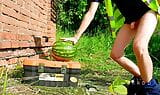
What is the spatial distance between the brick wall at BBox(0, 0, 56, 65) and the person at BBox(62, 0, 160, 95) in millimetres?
1996

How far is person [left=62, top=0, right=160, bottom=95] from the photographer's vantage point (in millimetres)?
3670

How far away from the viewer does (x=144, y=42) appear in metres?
3.66

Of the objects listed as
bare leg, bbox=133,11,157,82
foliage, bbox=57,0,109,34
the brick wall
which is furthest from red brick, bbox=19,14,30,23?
foliage, bbox=57,0,109,34

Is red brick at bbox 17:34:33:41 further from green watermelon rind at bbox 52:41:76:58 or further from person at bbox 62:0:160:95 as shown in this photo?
person at bbox 62:0:160:95

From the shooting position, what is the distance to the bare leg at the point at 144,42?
12.0ft

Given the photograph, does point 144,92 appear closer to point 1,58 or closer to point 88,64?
point 1,58

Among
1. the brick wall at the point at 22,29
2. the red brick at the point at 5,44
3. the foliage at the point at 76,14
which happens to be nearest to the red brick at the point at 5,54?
the brick wall at the point at 22,29

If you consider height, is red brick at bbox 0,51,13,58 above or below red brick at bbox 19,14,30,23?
below

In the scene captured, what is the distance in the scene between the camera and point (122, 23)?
423cm

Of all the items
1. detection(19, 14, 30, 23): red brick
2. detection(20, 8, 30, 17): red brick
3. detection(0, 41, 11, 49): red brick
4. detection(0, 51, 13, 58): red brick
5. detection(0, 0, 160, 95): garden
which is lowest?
detection(0, 0, 160, 95): garden

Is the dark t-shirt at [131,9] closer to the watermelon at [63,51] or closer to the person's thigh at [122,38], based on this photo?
the person's thigh at [122,38]

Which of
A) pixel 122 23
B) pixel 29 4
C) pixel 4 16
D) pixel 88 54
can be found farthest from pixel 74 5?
pixel 122 23

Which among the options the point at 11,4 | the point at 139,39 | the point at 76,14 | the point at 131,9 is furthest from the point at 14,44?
the point at 76,14

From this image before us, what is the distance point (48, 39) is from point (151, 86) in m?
6.21
